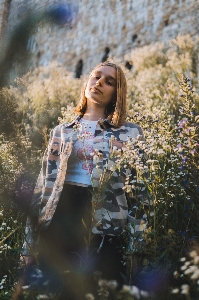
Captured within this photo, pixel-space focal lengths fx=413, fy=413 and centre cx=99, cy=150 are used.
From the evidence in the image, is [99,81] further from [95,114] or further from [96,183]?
[96,183]

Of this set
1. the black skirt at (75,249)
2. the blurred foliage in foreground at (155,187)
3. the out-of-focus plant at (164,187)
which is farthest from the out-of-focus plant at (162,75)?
the black skirt at (75,249)

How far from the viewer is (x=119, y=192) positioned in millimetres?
1728

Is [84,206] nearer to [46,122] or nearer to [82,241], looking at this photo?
[82,241]

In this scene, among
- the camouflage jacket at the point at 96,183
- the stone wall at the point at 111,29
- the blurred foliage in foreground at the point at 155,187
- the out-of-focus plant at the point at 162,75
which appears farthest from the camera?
the stone wall at the point at 111,29

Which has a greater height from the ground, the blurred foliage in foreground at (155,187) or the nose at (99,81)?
the nose at (99,81)

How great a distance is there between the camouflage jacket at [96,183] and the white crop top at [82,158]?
0.03 m

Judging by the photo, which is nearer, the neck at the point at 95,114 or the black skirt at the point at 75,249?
the black skirt at the point at 75,249

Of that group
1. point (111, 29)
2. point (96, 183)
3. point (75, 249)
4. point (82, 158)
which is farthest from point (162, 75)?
point (111, 29)

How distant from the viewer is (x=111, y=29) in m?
13.9

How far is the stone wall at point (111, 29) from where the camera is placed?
11977mm

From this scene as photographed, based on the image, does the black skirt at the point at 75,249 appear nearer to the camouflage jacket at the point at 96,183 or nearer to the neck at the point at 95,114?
the camouflage jacket at the point at 96,183

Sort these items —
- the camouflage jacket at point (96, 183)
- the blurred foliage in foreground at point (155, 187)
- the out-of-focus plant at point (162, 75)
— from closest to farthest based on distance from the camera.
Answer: the camouflage jacket at point (96, 183) → the blurred foliage in foreground at point (155, 187) → the out-of-focus plant at point (162, 75)

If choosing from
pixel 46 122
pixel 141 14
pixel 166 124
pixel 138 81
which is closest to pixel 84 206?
pixel 166 124

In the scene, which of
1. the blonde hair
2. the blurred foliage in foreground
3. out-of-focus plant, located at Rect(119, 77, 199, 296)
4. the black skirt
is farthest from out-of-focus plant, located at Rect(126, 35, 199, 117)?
the black skirt
